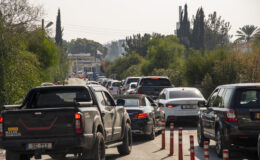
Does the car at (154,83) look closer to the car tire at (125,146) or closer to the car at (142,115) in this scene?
the car at (142,115)

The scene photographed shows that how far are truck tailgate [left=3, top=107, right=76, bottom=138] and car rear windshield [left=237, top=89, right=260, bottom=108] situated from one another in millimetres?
4368

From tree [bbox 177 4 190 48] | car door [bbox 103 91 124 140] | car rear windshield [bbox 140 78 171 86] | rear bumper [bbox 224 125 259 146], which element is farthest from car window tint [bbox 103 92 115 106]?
tree [bbox 177 4 190 48]

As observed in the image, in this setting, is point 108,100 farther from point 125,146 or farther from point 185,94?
point 185,94

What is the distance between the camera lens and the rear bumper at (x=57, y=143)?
1071cm

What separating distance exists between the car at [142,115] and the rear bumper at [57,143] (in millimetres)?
6898

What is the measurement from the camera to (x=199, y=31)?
9356 centimetres

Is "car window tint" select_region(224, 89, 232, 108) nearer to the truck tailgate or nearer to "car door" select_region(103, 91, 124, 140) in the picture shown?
"car door" select_region(103, 91, 124, 140)

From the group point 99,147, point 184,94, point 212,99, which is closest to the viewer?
point 99,147

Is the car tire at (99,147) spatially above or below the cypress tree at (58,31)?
below

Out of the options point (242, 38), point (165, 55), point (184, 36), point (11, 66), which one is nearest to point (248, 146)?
point (11, 66)

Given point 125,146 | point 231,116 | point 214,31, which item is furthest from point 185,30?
point 231,116

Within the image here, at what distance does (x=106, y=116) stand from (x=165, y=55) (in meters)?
61.6

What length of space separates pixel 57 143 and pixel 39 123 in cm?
51

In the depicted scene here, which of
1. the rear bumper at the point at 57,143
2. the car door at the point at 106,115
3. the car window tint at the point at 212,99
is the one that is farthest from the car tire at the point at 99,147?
Answer: the car window tint at the point at 212,99
